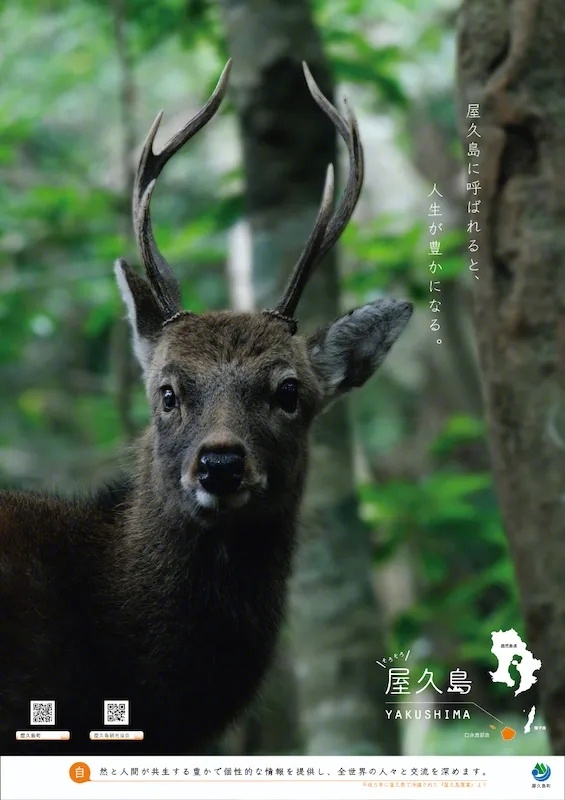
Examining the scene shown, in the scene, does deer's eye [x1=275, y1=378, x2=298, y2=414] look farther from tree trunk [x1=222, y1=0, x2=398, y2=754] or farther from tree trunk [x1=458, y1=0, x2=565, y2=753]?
tree trunk [x1=222, y1=0, x2=398, y2=754]

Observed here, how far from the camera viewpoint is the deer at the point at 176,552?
7.14ft

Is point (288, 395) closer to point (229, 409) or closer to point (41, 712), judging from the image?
point (229, 409)

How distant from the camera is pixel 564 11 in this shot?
277cm

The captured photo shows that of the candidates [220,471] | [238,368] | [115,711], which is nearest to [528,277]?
[238,368]

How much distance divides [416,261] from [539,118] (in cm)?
129

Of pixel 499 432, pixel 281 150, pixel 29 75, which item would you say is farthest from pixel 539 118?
pixel 29 75

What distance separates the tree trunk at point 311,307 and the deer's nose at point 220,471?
1.51 meters

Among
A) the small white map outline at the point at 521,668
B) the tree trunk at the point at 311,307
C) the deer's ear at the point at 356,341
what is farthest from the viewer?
the tree trunk at the point at 311,307

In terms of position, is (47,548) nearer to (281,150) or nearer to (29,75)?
(281,150)

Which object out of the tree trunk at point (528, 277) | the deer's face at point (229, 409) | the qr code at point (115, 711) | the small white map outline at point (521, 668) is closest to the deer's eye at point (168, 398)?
the deer's face at point (229, 409)

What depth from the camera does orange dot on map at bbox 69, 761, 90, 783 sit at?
228cm

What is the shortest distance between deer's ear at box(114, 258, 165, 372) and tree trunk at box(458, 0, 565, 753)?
94 centimetres

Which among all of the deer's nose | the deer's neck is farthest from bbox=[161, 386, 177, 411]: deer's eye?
the deer's nose

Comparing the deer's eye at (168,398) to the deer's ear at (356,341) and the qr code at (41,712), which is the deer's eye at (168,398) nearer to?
the deer's ear at (356,341)
